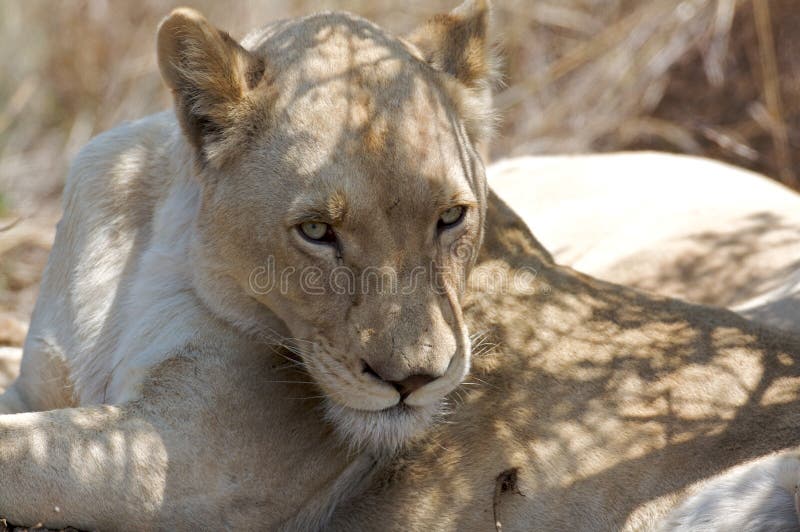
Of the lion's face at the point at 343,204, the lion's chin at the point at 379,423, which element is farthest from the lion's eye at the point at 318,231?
the lion's chin at the point at 379,423

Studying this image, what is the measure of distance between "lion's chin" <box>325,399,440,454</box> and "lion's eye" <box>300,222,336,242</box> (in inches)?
16.6

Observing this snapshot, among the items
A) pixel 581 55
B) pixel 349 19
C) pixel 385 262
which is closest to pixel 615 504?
pixel 385 262

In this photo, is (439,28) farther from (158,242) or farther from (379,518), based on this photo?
(379,518)

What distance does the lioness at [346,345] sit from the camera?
105 inches

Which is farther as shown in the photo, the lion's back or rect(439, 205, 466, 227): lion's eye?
the lion's back

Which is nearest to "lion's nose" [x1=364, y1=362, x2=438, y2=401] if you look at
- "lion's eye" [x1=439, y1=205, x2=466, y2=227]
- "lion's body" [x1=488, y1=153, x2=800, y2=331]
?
"lion's eye" [x1=439, y1=205, x2=466, y2=227]

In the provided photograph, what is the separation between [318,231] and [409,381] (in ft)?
1.39

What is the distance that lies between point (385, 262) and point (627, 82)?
5422 millimetres

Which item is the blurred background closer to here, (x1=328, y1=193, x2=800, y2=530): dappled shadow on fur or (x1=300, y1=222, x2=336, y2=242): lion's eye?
Result: (x1=328, y1=193, x2=800, y2=530): dappled shadow on fur

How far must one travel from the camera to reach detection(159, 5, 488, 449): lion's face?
2.62 m

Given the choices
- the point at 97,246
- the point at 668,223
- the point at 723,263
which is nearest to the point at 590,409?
the point at 97,246

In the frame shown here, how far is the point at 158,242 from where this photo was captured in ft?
10.2

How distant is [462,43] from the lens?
3.21 m

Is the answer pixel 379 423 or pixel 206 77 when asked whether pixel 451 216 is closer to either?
pixel 379 423
